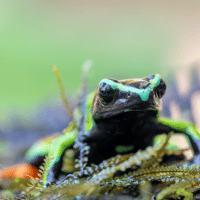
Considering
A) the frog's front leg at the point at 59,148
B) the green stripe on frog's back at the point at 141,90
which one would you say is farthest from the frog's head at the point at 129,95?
the frog's front leg at the point at 59,148

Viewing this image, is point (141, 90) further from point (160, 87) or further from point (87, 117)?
point (87, 117)

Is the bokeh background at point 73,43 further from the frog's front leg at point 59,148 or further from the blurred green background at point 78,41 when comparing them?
the frog's front leg at point 59,148

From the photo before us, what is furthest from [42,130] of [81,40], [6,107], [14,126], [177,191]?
[177,191]

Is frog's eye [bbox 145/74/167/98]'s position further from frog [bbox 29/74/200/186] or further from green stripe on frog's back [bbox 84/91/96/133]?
green stripe on frog's back [bbox 84/91/96/133]

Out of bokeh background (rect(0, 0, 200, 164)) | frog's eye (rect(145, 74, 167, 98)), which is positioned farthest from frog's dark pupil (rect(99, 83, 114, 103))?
bokeh background (rect(0, 0, 200, 164))

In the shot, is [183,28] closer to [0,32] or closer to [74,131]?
[74,131]

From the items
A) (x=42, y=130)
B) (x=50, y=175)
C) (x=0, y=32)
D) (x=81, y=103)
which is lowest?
(x=42, y=130)

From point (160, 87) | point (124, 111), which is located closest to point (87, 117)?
point (124, 111)
